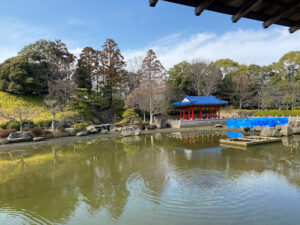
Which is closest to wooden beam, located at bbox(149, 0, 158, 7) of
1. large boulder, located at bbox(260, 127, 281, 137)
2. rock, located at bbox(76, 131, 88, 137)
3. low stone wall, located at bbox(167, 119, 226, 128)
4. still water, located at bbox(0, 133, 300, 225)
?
still water, located at bbox(0, 133, 300, 225)

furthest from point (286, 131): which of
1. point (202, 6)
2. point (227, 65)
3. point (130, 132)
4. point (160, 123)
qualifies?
point (227, 65)

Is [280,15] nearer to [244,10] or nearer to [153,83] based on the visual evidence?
[244,10]

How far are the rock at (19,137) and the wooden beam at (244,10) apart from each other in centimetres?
1715

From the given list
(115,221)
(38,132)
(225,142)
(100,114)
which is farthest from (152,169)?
(100,114)

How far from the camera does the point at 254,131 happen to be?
1794cm

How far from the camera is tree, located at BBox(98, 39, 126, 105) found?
26797 mm

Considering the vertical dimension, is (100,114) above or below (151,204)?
above

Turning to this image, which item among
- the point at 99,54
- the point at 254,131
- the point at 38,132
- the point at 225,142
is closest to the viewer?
the point at 225,142

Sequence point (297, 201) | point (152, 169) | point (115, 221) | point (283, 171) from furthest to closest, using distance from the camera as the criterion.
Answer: point (152, 169) < point (283, 171) < point (297, 201) < point (115, 221)

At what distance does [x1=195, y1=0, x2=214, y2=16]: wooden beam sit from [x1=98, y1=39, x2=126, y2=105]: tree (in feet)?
80.8

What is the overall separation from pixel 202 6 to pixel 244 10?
2.05 ft

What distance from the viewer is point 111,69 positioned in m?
27.2

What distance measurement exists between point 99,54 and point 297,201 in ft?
91.0

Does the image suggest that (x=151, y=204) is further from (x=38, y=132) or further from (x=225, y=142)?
(x=38, y=132)
